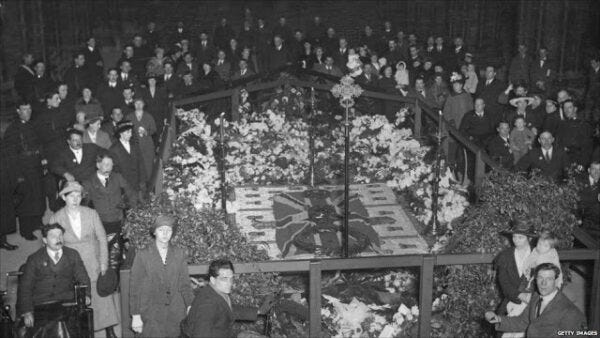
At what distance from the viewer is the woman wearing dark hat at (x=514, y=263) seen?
7.29 metres

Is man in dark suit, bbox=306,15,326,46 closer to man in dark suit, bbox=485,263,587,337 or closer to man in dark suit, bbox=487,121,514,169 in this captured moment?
man in dark suit, bbox=487,121,514,169

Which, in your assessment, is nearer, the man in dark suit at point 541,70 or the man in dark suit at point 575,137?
the man in dark suit at point 575,137

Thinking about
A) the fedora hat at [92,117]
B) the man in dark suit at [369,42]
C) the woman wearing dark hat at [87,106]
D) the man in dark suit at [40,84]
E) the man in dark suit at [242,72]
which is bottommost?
the fedora hat at [92,117]

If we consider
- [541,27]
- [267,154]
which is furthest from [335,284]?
[541,27]

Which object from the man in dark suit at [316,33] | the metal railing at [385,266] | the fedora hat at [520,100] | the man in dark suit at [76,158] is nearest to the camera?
the metal railing at [385,266]

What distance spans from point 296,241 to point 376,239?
118cm

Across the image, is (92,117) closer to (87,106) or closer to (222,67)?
(87,106)

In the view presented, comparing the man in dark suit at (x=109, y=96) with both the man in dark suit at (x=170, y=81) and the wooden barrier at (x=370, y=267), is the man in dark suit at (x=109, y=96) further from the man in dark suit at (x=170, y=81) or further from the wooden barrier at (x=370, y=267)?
the wooden barrier at (x=370, y=267)

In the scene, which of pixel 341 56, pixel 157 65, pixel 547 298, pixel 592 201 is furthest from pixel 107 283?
pixel 341 56

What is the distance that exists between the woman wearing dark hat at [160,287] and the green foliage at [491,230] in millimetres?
2969

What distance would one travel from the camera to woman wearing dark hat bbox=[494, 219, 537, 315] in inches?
287

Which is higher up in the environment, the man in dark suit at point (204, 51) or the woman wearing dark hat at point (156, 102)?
the man in dark suit at point (204, 51)

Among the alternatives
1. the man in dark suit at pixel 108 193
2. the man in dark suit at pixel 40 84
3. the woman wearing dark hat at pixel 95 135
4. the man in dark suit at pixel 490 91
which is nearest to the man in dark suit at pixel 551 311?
the man in dark suit at pixel 108 193

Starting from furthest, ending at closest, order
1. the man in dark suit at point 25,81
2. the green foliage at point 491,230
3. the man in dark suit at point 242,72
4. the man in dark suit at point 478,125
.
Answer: the man in dark suit at point 242,72, the man in dark suit at point 25,81, the man in dark suit at point 478,125, the green foliage at point 491,230
